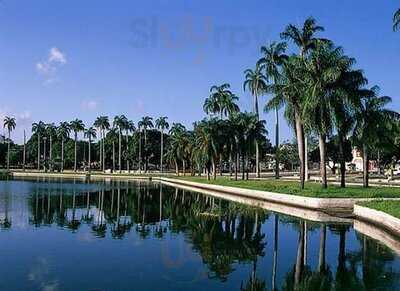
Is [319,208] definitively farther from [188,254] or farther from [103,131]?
[103,131]

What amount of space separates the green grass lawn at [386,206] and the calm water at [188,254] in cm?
234

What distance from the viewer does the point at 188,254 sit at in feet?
75.2

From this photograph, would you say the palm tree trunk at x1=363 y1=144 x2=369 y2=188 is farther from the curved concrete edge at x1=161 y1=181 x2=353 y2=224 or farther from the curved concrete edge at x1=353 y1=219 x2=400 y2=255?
the curved concrete edge at x1=353 y1=219 x2=400 y2=255

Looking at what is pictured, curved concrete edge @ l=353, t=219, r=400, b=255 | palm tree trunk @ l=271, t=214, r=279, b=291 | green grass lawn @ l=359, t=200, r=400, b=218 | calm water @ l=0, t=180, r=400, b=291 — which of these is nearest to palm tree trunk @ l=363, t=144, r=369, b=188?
calm water @ l=0, t=180, r=400, b=291

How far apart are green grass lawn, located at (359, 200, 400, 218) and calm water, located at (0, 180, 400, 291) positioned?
2.34m

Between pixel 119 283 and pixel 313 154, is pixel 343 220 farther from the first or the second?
pixel 313 154

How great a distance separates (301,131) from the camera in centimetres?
5341

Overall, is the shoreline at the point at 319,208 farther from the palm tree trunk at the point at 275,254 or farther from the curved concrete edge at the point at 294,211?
the palm tree trunk at the point at 275,254

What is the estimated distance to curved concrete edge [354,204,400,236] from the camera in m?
27.1

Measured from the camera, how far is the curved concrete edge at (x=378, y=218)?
27091mm

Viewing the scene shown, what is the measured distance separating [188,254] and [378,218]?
13.1m

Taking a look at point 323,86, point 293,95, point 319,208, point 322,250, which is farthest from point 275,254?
point 293,95


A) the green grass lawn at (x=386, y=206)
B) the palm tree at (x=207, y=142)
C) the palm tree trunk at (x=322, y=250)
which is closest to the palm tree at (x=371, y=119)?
the green grass lawn at (x=386, y=206)

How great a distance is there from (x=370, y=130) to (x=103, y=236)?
1163 inches
